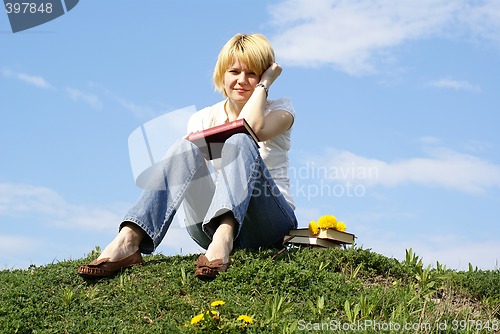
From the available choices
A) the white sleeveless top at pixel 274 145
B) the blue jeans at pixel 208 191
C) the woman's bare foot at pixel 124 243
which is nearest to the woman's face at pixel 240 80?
the white sleeveless top at pixel 274 145

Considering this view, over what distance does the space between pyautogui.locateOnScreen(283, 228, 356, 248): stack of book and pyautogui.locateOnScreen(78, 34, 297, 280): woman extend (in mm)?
79

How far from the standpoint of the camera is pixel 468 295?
21.5 ft

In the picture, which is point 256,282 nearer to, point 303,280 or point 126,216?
point 303,280

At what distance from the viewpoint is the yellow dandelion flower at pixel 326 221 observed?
666 centimetres

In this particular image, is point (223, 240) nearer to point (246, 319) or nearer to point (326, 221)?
point (246, 319)

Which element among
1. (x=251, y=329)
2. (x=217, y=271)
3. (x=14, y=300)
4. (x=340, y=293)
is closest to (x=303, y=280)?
(x=340, y=293)

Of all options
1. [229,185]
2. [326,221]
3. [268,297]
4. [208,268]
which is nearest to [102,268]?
[208,268]

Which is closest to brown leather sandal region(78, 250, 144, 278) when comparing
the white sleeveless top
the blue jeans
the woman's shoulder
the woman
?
the woman

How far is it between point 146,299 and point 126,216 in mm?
783

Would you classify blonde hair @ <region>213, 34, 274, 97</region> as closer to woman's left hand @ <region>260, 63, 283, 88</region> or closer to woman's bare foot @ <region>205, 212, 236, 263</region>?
woman's left hand @ <region>260, 63, 283, 88</region>

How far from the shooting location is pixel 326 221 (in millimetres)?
6656

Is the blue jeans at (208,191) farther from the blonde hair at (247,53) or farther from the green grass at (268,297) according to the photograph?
the blonde hair at (247,53)

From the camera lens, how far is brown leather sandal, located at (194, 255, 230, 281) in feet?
18.9

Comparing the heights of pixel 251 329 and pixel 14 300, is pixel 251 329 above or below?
below
